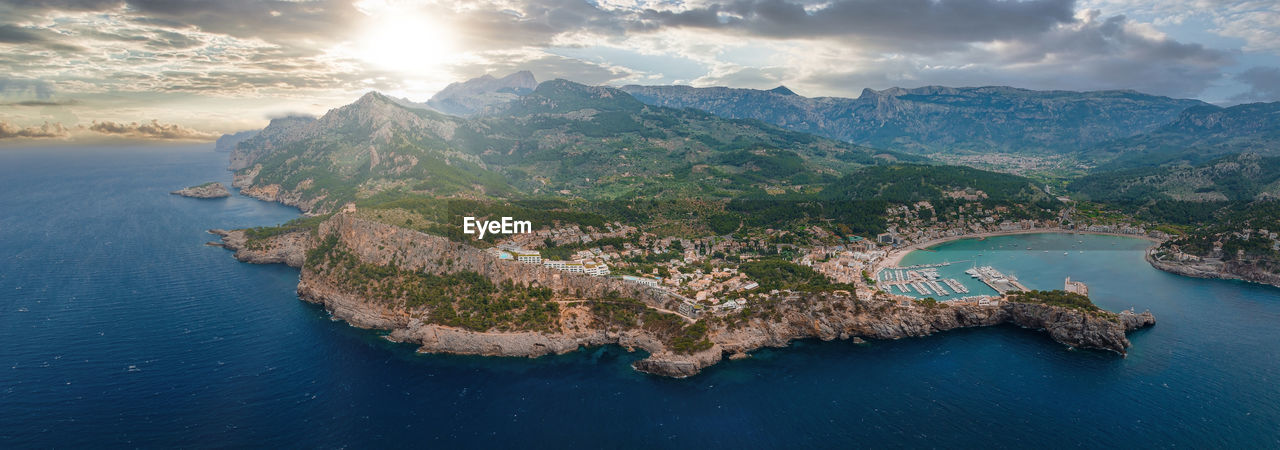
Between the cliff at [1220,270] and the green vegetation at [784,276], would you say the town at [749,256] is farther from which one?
the cliff at [1220,270]

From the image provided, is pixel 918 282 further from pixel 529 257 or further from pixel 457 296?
pixel 457 296

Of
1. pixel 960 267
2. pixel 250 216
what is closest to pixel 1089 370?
pixel 960 267

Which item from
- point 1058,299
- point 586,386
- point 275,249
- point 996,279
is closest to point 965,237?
point 996,279

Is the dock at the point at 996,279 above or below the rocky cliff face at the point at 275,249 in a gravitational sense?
above

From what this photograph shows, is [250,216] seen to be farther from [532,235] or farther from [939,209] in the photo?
[939,209]

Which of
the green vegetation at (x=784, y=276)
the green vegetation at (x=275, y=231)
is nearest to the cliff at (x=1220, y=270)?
the green vegetation at (x=784, y=276)

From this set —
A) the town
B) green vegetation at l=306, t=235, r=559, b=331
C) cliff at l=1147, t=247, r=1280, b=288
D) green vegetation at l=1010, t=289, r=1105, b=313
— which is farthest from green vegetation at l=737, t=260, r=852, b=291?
cliff at l=1147, t=247, r=1280, b=288
